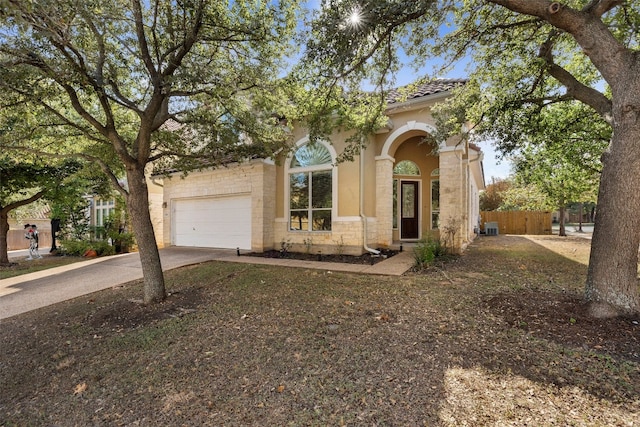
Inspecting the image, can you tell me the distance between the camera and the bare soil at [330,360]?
253 centimetres

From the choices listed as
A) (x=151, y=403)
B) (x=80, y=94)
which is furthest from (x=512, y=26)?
(x=80, y=94)

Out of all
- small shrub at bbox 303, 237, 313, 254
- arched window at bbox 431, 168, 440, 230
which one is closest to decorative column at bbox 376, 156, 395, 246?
small shrub at bbox 303, 237, 313, 254

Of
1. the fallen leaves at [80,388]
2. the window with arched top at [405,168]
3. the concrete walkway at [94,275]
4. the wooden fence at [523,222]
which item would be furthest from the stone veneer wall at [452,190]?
the wooden fence at [523,222]

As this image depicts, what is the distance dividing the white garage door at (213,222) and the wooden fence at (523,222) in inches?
725

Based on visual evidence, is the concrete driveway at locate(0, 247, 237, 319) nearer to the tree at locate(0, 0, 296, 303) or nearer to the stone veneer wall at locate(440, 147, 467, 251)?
the tree at locate(0, 0, 296, 303)

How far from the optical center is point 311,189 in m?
10.4

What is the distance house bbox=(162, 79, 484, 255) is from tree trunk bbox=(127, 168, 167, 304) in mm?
3801

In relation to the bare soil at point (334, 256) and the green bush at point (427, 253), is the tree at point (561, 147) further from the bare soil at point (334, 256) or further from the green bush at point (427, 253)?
the bare soil at point (334, 256)

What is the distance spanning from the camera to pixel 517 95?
6539 millimetres

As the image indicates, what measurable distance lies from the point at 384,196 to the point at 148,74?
726cm

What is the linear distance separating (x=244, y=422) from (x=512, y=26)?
729 centimetres

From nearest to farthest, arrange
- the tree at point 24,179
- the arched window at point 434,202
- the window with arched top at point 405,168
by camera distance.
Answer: the tree at point 24,179 → the window with arched top at point 405,168 → the arched window at point 434,202

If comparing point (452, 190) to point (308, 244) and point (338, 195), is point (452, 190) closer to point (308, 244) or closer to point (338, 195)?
point (338, 195)

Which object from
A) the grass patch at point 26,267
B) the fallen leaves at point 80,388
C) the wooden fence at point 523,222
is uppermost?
the wooden fence at point 523,222
